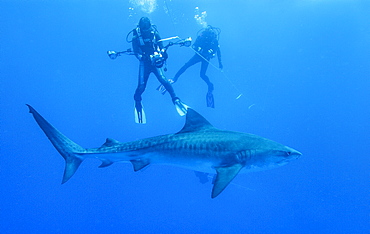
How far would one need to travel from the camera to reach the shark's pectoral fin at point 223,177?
3.48 meters

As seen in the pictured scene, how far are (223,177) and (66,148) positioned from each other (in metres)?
3.29

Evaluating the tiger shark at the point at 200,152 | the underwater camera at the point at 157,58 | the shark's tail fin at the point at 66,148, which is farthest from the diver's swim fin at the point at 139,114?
the tiger shark at the point at 200,152

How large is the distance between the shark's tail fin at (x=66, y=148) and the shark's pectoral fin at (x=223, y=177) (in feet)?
9.15

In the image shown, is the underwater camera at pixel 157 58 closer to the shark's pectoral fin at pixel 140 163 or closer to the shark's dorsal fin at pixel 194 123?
the shark's dorsal fin at pixel 194 123

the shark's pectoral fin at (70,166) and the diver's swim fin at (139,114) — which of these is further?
the diver's swim fin at (139,114)

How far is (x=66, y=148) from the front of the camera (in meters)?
4.95

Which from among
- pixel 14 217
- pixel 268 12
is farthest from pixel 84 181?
pixel 268 12

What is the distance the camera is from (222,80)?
243 feet

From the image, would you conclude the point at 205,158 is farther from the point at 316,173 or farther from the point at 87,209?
the point at 316,173

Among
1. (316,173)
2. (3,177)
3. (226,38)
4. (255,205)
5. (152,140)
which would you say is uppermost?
(226,38)

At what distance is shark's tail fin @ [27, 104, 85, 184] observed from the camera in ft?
15.9

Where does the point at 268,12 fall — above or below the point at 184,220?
above

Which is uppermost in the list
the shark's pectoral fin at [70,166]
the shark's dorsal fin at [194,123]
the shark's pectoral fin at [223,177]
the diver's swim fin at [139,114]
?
the diver's swim fin at [139,114]

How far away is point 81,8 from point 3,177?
44.3m
